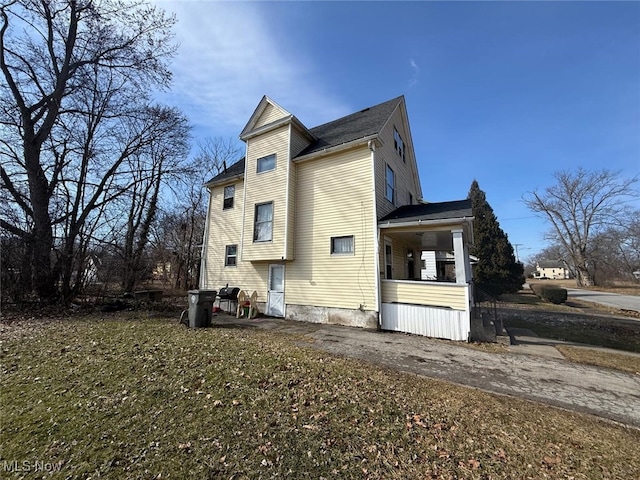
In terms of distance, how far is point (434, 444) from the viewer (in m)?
3.04

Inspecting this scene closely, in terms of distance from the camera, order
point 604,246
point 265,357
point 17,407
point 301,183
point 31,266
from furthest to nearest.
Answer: point 604,246, point 301,183, point 31,266, point 265,357, point 17,407

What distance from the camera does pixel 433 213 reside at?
925 centimetres

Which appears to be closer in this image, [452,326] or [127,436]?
[127,436]

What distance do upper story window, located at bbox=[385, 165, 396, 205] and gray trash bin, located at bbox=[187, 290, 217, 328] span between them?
8.17 metres

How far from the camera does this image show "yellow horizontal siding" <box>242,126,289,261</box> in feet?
37.0

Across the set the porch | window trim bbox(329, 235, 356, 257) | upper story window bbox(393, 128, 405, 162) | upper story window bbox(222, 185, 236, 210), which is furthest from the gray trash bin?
upper story window bbox(393, 128, 405, 162)

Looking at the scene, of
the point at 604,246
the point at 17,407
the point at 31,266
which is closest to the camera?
the point at 17,407

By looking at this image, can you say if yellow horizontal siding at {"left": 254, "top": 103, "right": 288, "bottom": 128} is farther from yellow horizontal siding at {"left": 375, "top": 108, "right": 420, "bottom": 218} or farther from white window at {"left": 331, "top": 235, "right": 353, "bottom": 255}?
white window at {"left": 331, "top": 235, "right": 353, "bottom": 255}

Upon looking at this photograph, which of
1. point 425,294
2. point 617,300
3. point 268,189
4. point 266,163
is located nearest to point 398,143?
point 266,163

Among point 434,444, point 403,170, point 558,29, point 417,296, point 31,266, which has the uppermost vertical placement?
point 558,29

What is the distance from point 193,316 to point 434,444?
26.4ft

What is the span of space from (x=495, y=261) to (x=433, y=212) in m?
19.1

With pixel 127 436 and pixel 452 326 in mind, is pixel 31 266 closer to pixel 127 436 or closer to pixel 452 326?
pixel 127 436

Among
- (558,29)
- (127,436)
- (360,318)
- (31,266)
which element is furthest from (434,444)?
(31,266)
